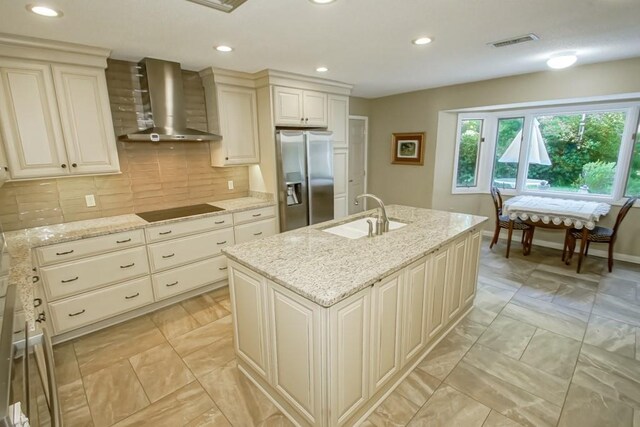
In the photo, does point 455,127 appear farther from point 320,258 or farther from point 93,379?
point 93,379

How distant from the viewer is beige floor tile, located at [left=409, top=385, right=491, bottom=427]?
174 cm

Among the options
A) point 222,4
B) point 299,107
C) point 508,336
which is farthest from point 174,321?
point 508,336

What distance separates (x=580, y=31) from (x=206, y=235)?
3687 mm

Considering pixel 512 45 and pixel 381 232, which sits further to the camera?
pixel 512 45

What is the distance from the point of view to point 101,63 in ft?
8.48

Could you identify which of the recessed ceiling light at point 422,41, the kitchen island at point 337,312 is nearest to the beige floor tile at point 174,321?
the kitchen island at point 337,312

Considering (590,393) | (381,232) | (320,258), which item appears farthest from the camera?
(381,232)

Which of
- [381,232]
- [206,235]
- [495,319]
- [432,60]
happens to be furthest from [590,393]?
[206,235]

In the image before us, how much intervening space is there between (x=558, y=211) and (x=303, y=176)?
3122mm

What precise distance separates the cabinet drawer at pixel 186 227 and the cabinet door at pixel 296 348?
5.59ft

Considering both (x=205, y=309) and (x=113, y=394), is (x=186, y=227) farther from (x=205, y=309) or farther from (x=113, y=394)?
(x=113, y=394)

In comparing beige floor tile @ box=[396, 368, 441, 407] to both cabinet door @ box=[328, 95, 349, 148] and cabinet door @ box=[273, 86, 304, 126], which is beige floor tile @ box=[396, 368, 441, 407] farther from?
cabinet door @ box=[328, 95, 349, 148]

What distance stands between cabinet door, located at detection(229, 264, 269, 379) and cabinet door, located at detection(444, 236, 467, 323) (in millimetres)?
1412

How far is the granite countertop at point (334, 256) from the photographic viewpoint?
4.80ft
